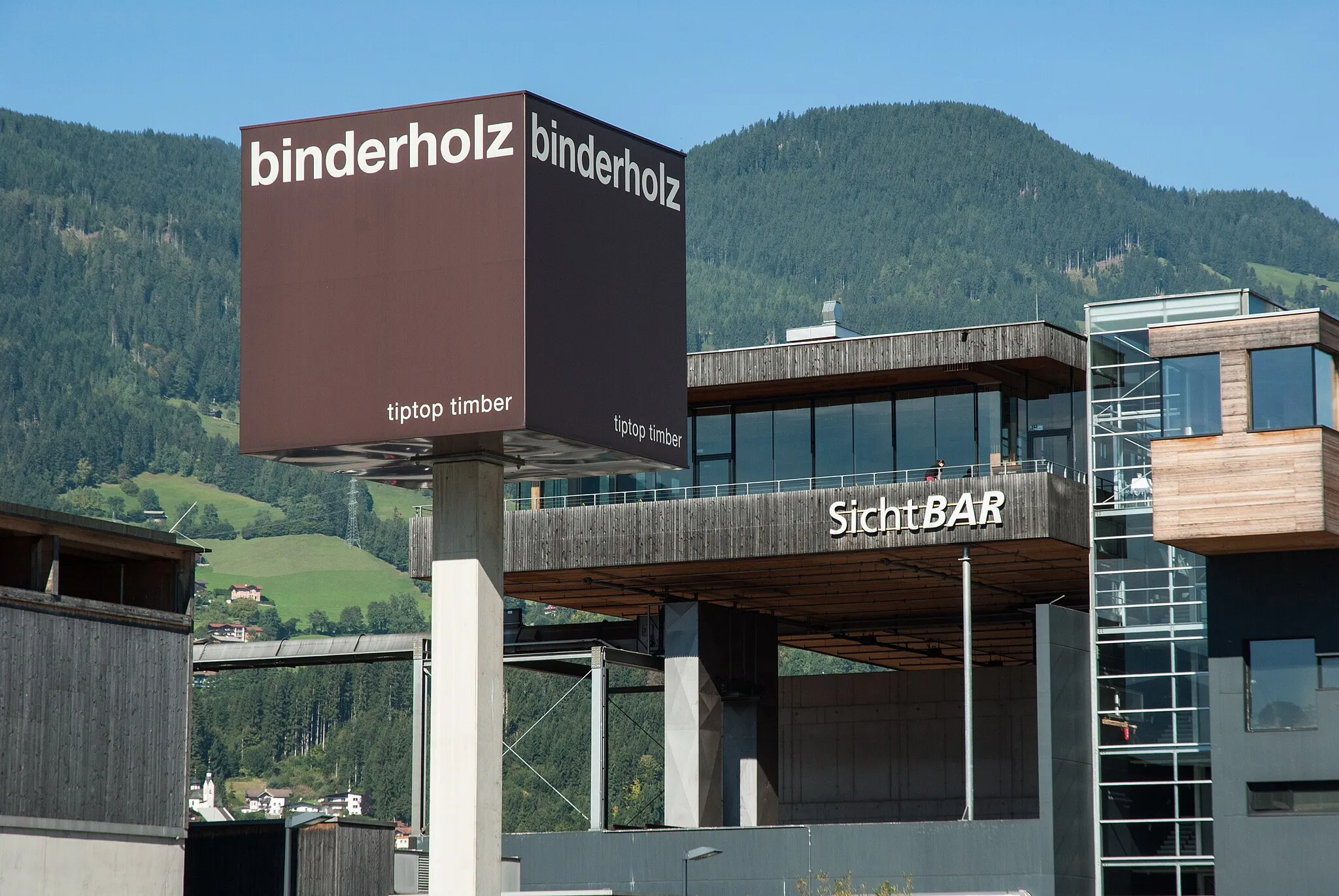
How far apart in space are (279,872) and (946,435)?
22.6m

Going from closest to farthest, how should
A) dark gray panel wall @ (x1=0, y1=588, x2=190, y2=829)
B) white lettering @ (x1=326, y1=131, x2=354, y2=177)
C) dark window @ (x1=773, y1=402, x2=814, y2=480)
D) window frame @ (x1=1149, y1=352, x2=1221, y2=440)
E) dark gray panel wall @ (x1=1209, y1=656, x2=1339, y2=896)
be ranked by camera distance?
1. white lettering @ (x1=326, y1=131, x2=354, y2=177)
2. dark gray panel wall @ (x1=0, y1=588, x2=190, y2=829)
3. dark gray panel wall @ (x1=1209, y1=656, x2=1339, y2=896)
4. window frame @ (x1=1149, y1=352, x2=1221, y2=440)
5. dark window @ (x1=773, y1=402, x2=814, y2=480)

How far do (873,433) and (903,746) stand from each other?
18.9 metres

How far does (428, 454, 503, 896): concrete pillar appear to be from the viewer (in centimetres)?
3391

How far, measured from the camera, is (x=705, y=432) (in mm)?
62531

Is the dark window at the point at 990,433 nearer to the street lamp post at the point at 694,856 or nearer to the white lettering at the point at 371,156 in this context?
the street lamp post at the point at 694,856

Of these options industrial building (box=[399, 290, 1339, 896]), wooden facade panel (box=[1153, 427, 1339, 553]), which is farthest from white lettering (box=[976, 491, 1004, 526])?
wooden facade panel (box=[1153, 427, 1339, 553])

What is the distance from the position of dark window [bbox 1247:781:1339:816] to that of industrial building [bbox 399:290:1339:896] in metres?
0.06

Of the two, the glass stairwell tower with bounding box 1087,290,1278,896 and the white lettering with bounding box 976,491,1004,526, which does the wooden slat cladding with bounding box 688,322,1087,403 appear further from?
the white lettering with bounding box 976,491,1004,526

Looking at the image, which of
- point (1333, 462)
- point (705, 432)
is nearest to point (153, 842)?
point (705, 432)

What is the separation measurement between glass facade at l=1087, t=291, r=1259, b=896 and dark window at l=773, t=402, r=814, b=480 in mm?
9656

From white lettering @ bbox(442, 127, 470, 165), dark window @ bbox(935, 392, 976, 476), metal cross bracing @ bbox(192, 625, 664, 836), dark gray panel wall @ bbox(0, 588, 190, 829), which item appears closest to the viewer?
white lettering @ bbox(442, 127, 470, 165)

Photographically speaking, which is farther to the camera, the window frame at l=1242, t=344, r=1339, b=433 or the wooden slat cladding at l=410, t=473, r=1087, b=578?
the wooden slat cladding at l=410, t=473, r=1087, b=578

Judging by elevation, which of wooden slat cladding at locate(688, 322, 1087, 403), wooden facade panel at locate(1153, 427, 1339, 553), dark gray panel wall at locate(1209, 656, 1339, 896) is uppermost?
wooden slat cladding at locate(688, 322, 1087, 403)

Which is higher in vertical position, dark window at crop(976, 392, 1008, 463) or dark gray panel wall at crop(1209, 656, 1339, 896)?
dark window at crop(976, 392, 1008, 463)
